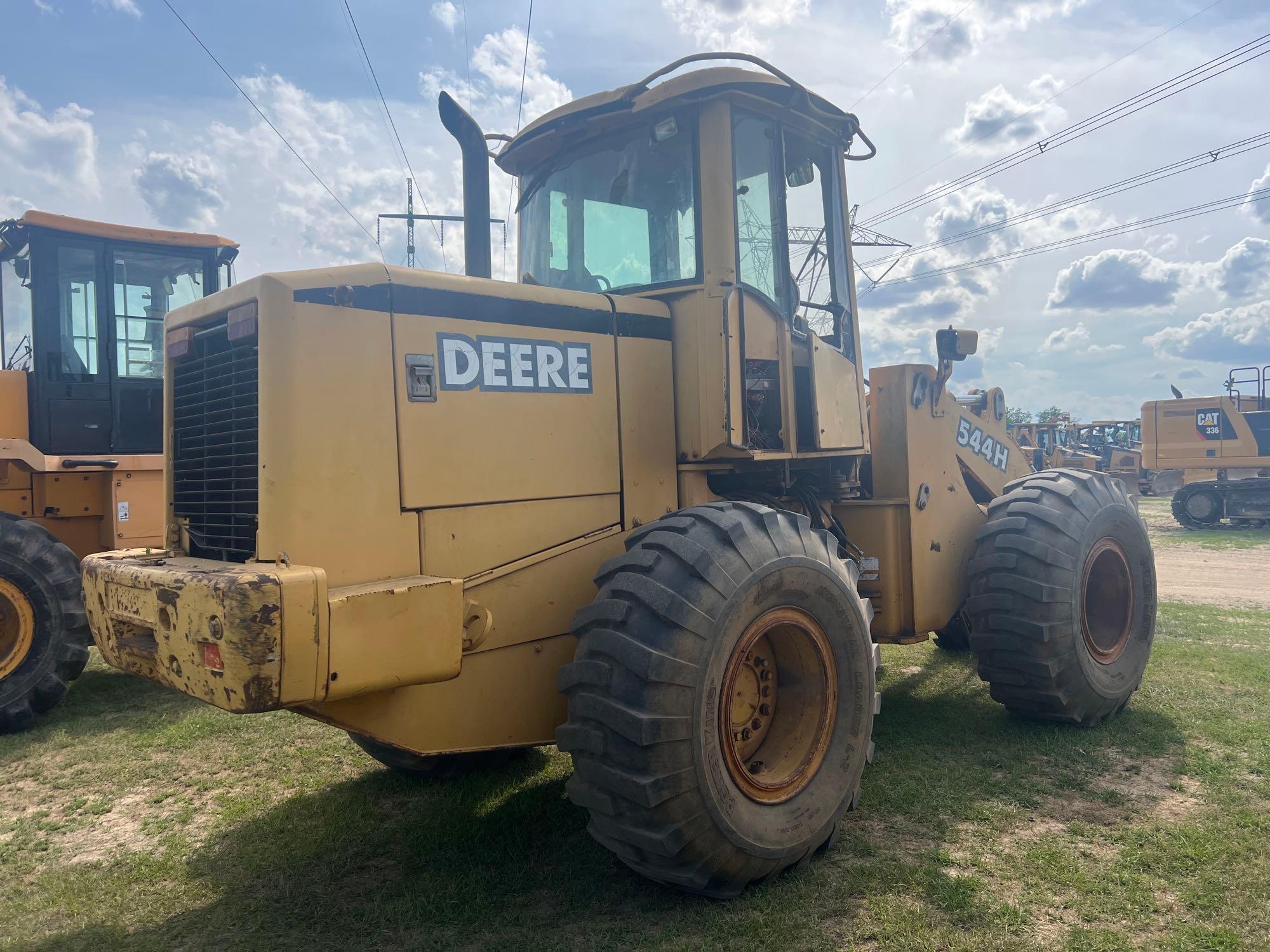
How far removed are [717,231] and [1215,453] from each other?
71.8 feet

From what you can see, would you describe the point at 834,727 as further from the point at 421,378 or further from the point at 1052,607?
the point at 421,378

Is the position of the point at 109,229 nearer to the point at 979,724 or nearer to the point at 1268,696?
the point at 979,724

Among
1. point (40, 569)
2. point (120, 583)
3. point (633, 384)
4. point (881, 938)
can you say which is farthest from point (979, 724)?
point (40, 569)

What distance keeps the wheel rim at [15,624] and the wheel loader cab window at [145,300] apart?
2330 mm

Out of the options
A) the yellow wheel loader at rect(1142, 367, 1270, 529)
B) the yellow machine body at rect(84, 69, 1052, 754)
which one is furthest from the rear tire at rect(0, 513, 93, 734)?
the yellow wheel loader at rect(1142, 367, 1270, 529)

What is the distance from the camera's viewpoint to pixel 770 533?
3654 millimetres

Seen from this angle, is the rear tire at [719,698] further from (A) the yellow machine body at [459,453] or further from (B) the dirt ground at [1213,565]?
(B) the dirt ground at [1213,565]

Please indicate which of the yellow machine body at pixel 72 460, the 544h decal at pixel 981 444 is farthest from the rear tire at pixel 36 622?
the 544h decal at pixel 981 444

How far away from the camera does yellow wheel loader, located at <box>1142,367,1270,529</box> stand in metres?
20.4

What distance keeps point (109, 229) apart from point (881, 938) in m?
8.01

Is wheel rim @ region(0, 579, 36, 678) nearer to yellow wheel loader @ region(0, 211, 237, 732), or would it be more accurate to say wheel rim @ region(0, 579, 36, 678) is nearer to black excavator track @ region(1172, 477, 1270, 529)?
yellow wheel loader @ region(0, 211, 237, 732)

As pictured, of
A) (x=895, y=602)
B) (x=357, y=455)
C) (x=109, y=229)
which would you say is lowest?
(x=895, y=602)

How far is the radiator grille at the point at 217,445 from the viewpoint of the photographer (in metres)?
3.41

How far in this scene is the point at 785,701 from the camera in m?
3.96
